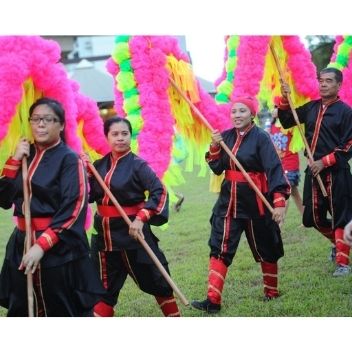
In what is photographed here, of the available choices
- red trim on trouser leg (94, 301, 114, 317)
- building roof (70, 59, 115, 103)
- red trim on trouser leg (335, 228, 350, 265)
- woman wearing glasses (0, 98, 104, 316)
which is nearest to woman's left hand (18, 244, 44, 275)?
woman wearing glasses (0, 98, 104, 316)

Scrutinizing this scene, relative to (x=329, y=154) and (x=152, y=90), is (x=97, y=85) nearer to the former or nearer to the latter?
(x=152, y=90)

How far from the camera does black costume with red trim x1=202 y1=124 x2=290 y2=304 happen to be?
362 centimetres

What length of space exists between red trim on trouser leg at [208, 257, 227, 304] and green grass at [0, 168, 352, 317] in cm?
8

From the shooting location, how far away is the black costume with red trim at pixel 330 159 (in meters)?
4.05

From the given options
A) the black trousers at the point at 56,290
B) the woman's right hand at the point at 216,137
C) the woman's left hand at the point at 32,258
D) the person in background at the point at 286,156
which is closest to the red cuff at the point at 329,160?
the woman's right hand at the point at 216,137

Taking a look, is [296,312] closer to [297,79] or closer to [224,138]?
[224,138]

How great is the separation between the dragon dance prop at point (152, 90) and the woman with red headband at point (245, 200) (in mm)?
254

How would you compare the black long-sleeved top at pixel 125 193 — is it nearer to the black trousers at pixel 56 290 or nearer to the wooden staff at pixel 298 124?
the black trousers at pixel 56 290

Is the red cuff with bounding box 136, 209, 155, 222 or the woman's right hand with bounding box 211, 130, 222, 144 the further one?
the woman's right hand with bounding box 211, 130, 222, 144

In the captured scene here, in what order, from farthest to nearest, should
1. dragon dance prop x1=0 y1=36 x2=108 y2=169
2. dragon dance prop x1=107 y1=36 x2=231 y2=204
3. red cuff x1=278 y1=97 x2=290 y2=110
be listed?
red cuff x1=278 y1=97 x2=290 y2=110, dragon dance prop x1=107 y1=36 x2=231 y2=204, dragon dance prop x1=0 y1=36 x2=108 y2=169

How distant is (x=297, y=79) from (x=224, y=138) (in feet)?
2.65

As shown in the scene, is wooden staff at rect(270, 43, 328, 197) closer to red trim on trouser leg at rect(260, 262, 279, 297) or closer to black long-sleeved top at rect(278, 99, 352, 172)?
Result: black long-sleeved top at rect(278, 99, 352, 172)

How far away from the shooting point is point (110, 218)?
3.28 meters
